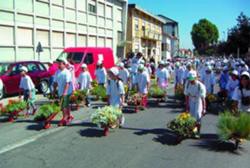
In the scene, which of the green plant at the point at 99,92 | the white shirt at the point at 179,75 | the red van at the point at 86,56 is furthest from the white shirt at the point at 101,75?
the red van at the point at 86,56

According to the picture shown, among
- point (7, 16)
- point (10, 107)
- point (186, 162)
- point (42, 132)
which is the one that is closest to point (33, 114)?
point (10, 107)

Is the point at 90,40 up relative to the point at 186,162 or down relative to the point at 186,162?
up

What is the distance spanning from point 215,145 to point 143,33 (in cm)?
5184

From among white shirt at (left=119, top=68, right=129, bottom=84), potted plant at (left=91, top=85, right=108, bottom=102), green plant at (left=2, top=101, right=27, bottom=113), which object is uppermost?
white shirt at (left=119, top=68, right=129, bottom=84)

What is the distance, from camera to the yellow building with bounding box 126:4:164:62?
55.3 meters

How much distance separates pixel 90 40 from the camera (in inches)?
1544

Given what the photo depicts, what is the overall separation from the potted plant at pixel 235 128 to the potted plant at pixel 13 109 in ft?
20.4

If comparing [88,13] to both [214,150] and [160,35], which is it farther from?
[160,35]

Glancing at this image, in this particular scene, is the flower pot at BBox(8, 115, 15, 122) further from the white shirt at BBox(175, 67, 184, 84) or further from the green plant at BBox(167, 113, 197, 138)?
the white shirt at BBox(175, 67, 184, 84)

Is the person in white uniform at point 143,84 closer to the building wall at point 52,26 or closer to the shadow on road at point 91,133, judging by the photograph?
the shadow on road at point 91,133

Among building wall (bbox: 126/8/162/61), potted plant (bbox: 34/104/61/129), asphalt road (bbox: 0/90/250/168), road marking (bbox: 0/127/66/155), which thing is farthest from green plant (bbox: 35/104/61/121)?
building wall (bbox: 126/8/162/61)

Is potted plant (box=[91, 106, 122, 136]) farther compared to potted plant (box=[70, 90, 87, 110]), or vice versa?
potted plant (box=[70, 90, 87, 110])

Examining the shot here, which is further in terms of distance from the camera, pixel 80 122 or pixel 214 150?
pixel 80 122

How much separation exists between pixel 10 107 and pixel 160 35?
204 feet
